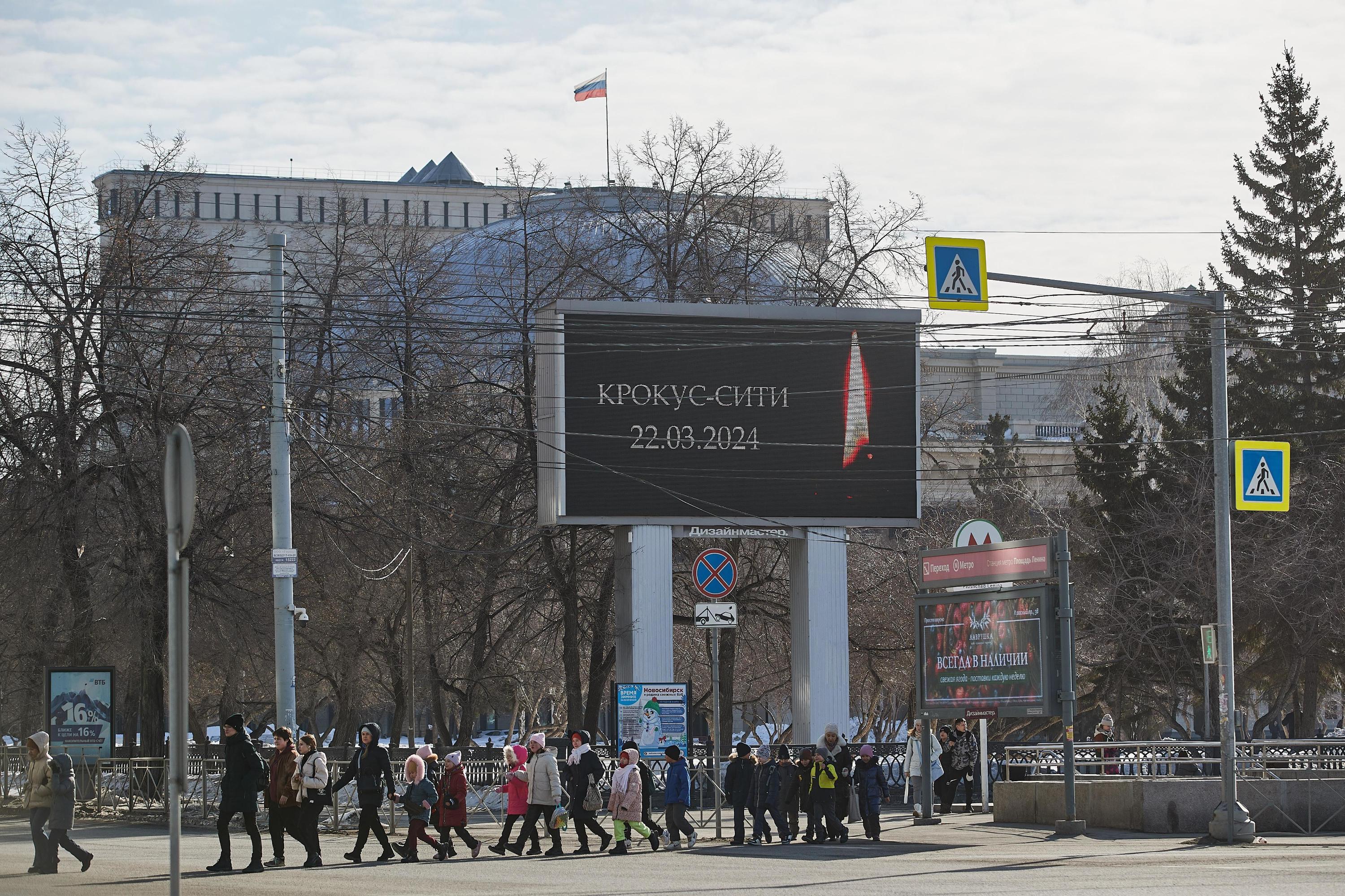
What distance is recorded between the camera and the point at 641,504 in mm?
29438

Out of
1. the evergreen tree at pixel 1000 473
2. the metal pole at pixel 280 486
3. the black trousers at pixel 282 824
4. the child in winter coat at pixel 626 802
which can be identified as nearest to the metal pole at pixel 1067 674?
the child in winter coat at pixel 626 802

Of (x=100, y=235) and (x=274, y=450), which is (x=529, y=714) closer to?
(x=100, y=235)

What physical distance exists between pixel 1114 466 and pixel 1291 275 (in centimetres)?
768

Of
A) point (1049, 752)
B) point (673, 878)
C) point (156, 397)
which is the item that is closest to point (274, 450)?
point (156, 397)

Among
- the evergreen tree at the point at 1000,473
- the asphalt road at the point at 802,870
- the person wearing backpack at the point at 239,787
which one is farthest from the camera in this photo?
the evergreen tree at the point at 1000,473

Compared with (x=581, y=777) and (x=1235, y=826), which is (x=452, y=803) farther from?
(x=1235, y=826)

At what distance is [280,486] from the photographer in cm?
2347

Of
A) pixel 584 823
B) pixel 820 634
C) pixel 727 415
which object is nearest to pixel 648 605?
pixel 820 634

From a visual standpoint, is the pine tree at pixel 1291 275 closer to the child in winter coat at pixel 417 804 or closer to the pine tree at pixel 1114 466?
the pine tree at pixel 1114 466

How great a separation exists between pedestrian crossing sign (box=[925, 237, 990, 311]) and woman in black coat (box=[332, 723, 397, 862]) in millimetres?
8217

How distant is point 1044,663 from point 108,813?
15.4m

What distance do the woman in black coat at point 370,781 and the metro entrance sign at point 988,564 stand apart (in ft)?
28.1

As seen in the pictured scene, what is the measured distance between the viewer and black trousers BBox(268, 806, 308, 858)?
1917 centimetres

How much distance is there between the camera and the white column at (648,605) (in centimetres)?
2928
